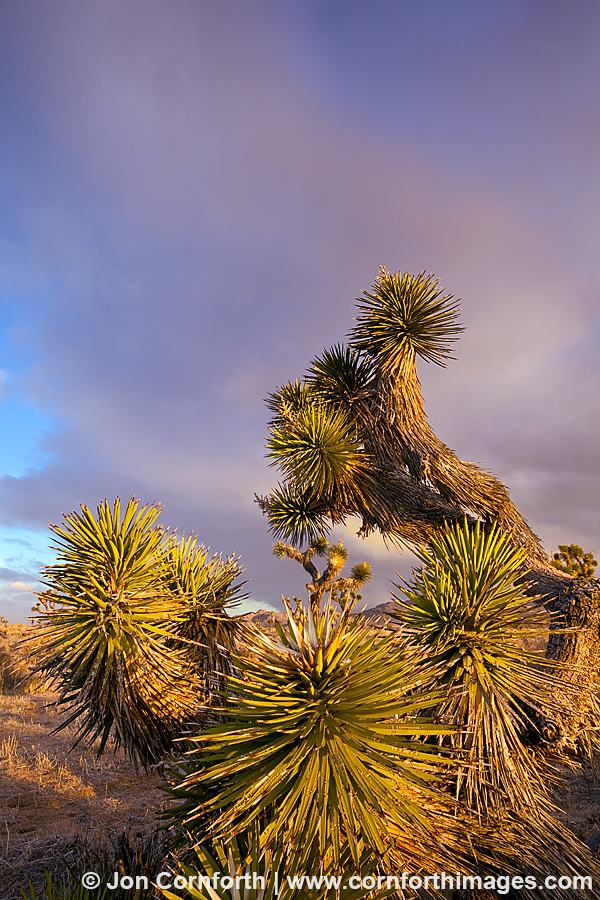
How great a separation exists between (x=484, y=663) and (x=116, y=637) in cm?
231

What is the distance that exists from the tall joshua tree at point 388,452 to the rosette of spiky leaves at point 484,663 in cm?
194

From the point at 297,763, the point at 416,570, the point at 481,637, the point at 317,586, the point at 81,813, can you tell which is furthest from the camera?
the point at 317,586

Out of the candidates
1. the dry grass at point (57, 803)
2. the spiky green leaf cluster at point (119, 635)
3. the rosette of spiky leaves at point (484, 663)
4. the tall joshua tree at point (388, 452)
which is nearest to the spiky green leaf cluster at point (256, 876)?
the spiky green leaf cluster at point (119, 635)

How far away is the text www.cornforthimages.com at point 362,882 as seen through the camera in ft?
5.66

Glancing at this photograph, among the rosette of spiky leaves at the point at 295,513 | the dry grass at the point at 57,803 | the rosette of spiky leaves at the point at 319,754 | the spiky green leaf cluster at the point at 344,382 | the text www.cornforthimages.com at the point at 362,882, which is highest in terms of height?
the spiky green leaf cluster at the point at 344,382

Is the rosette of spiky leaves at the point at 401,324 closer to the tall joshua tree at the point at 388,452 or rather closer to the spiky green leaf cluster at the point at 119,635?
the tall joshua tree at the point at 388,452

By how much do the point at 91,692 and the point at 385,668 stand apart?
1866mm

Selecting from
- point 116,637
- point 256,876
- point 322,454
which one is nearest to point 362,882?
point 256,876

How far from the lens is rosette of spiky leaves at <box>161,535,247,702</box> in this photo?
340cm

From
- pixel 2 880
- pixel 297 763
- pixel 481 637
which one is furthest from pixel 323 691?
pixel 2 880

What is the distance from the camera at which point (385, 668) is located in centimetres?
216

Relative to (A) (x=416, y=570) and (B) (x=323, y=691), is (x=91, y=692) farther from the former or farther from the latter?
(A) (x=416, y=570)

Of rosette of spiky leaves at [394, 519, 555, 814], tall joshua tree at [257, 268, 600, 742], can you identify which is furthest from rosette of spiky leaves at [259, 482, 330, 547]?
rosette of spiky leaves at [394, 519, 555, 814]

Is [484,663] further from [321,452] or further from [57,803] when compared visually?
[57,803]
